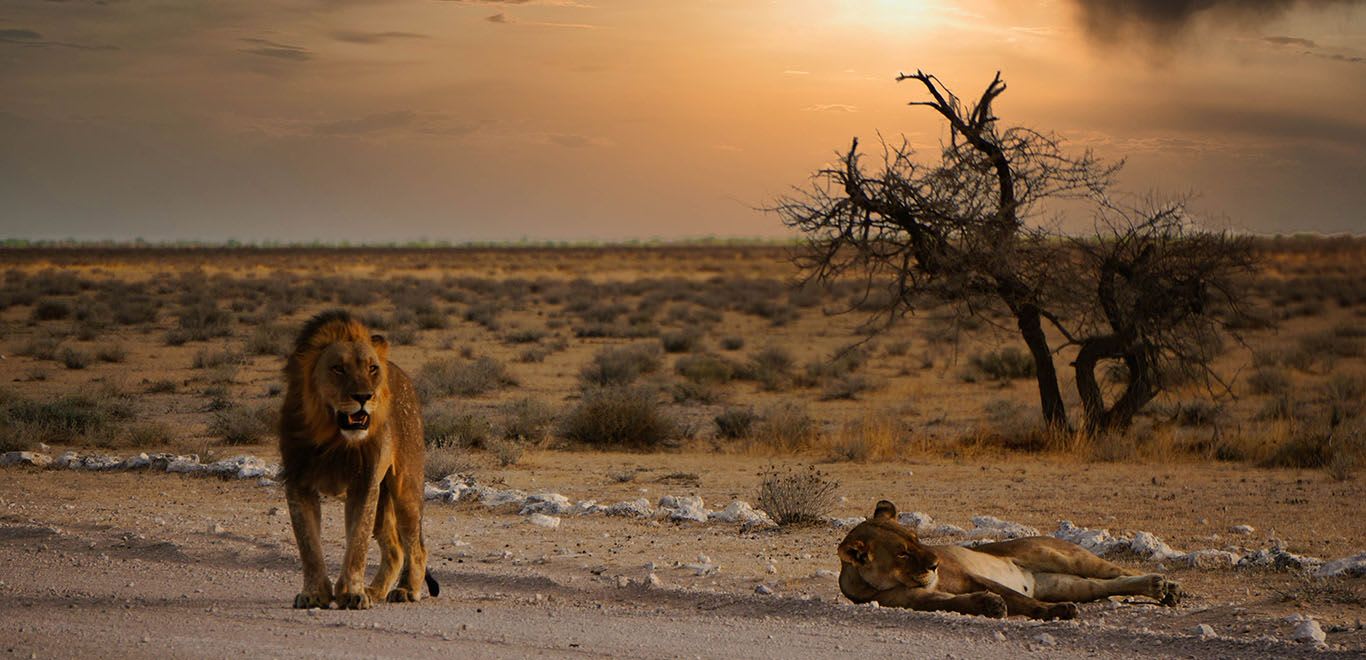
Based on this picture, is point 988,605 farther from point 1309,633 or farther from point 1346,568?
point 1346,568

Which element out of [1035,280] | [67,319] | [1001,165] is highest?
[1001,165]

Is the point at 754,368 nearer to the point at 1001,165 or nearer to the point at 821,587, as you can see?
the point at 1001,165

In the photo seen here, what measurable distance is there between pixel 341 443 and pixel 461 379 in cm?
1938

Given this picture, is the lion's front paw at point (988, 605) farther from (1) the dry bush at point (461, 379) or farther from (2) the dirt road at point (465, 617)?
(1) the dry bush at point (461, 379)

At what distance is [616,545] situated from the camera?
1142 centimetres

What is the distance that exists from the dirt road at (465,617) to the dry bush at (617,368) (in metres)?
16.9

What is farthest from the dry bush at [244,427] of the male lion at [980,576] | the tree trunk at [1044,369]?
the male lion at [980,576]

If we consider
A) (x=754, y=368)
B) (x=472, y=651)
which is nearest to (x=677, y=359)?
(x=754, y=368)

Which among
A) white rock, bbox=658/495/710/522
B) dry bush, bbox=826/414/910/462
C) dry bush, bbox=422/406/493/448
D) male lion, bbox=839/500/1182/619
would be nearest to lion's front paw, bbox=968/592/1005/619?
male lion, bbox=839/500/1182/619

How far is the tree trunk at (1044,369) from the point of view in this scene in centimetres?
1966

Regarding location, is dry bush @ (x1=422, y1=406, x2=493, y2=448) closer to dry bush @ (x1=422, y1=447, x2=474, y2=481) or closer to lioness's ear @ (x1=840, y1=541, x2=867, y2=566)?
dry bush @ (x1=422, y1=447, x2=474, y2=481)

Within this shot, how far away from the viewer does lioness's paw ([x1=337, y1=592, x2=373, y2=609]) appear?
7.92 m

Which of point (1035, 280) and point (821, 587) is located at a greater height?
point (1035, 280)

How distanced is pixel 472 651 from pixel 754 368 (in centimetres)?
2405
